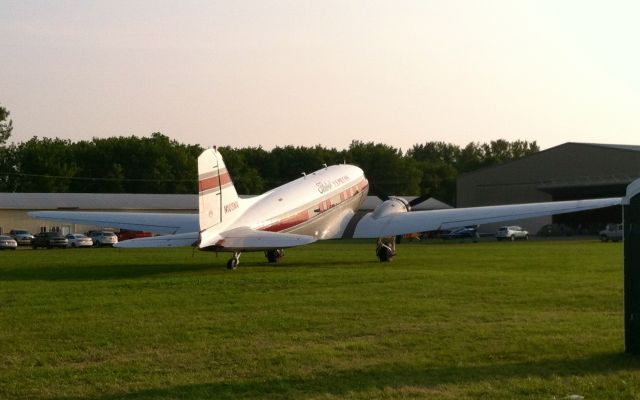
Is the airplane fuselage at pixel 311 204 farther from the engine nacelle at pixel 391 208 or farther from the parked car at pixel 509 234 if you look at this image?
the parked car at pixel 509 234

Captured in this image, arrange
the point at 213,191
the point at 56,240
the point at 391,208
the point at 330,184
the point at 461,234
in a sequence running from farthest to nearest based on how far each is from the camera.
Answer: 1. the point at 461,234
2. the point at 56,240
3. the point at 330,184
4. the point at 391,208
5. the point at 213,191

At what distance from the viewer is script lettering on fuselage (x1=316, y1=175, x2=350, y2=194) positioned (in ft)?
126

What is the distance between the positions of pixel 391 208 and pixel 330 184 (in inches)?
117

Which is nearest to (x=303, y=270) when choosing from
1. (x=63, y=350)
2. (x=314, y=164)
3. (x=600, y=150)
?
(x=63, y=350)

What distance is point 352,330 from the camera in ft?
52.0

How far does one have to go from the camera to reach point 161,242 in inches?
1070

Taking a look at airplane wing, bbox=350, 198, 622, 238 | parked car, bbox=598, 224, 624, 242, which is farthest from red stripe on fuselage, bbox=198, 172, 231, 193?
parked car, bbox=598, 224, 624, 242

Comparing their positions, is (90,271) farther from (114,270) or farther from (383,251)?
(383,251)

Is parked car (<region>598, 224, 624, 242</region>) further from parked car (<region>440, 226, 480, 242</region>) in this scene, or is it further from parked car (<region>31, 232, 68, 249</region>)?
parked car (<region>31, 232, 68, 249</region>)

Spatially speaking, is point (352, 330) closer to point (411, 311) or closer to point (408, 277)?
point (411, 311)

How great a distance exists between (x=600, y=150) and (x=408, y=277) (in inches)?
2603

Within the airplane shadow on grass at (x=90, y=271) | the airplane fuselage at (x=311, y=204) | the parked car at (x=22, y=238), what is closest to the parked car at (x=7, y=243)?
the parked car at (x=22, y=238)

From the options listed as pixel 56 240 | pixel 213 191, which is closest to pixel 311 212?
pixel 213 191

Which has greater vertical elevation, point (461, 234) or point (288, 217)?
point (288, 217)
